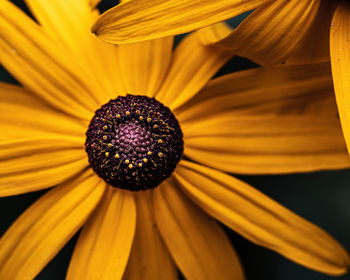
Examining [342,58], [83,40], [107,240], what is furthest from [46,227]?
[342,58]

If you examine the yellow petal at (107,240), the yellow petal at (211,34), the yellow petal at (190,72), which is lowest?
the yellow petal at (107,240)

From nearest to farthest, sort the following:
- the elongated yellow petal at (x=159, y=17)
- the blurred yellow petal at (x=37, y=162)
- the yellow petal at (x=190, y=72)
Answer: the elongated yellow petal at (x=159, y=17) < the blurred yellow petal at (x=37, y=162) < the yellow petal at (x=190, y=72)

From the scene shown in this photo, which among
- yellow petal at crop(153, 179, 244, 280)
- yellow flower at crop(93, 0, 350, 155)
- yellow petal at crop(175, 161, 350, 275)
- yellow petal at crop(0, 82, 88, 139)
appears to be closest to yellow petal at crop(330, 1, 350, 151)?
yellow flower at crop(93, 0, 350, 155)

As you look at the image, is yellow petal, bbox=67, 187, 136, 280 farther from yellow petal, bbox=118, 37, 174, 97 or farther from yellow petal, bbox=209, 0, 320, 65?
yellow petal, bbox=209, 0, 320, 65

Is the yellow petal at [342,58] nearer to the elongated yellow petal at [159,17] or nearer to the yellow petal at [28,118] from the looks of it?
the elongated yellow petal at [159,17]

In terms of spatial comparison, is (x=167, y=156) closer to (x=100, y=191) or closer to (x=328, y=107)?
(x=100, y=191)

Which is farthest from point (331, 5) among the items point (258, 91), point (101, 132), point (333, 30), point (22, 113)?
point (22, 113)

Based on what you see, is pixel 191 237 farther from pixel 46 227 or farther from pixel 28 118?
pixel 28 118

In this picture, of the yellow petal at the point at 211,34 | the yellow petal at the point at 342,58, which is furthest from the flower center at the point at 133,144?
the yellow petal at the point at 342,58
